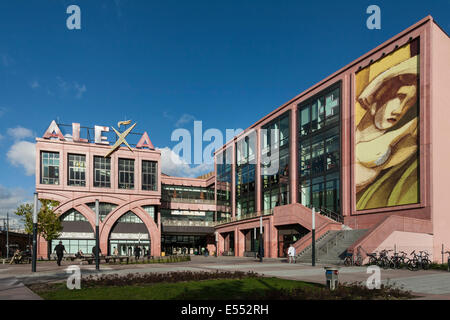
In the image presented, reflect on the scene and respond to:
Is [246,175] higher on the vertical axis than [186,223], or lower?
higher

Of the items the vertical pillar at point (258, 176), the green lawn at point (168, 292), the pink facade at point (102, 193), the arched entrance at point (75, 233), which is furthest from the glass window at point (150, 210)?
the green lawn at point (168, 292)

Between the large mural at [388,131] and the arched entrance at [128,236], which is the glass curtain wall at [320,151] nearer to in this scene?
the large mural at [388,131]

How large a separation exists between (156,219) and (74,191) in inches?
548

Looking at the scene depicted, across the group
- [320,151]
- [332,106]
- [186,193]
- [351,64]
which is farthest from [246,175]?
[351,64]

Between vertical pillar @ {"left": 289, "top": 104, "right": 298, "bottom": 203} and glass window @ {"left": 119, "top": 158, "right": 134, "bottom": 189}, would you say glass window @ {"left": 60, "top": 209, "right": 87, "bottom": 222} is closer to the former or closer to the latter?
glass window @ {"left": 119, "top": 158, "right": 134, "bottom": 189}

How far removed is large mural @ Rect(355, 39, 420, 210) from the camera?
33500 millimetres

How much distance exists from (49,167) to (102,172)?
7434mm

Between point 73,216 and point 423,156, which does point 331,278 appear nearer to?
point 423,156

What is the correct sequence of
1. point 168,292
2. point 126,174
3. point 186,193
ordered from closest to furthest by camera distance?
point 168,292 < point 126,174 < point 186,193

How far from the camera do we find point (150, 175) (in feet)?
218

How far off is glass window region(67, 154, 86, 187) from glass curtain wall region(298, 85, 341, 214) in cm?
3277

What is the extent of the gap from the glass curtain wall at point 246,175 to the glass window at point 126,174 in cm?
1645

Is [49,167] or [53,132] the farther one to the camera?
[53,132]

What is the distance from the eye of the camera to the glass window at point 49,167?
59.7 meters
